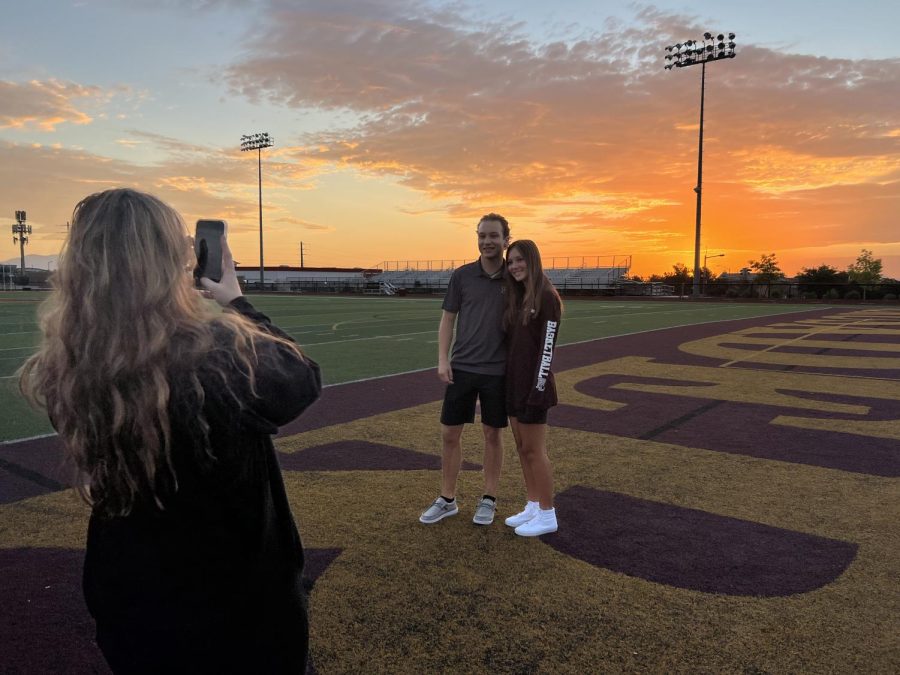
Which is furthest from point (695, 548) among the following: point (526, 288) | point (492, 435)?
point (526, 288)

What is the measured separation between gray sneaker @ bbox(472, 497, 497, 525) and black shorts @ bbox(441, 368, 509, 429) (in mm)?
504

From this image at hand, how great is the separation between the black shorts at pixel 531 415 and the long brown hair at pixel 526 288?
50cm

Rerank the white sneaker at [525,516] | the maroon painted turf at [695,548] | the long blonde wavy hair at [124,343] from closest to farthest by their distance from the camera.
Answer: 1. the long blonde wavy hair at [124,343]
2. the maroon painted turf at [695,548]
3. the white sneaker at [525,516]

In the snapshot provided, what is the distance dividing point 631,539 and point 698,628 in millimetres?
977

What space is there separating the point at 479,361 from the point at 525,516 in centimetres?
99

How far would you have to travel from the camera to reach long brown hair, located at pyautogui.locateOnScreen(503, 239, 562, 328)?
3.72 meters

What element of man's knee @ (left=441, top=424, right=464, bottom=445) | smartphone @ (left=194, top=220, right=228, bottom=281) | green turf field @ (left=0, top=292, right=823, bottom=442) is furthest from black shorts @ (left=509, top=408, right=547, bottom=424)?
green turf field @ (left=0, top=292, right=823, bottom=442)

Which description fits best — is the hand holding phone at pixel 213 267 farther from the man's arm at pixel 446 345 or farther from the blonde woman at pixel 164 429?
the man's arm at pixel 446 345

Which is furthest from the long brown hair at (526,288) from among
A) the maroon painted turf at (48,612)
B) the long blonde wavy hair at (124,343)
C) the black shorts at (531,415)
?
the long blonde wavy hair at (124,343)

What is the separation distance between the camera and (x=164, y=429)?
1.28 metres

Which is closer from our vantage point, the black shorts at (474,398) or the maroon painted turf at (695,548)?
the maroon painted turf at (695,548)

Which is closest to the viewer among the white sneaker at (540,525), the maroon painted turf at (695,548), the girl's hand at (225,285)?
the girl's hand at (225,285)

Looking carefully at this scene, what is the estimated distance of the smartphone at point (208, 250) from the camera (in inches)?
60.6

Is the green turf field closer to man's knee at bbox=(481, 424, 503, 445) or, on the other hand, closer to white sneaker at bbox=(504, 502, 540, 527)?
man's knee at bbox=(481, 424, 503, 445)
